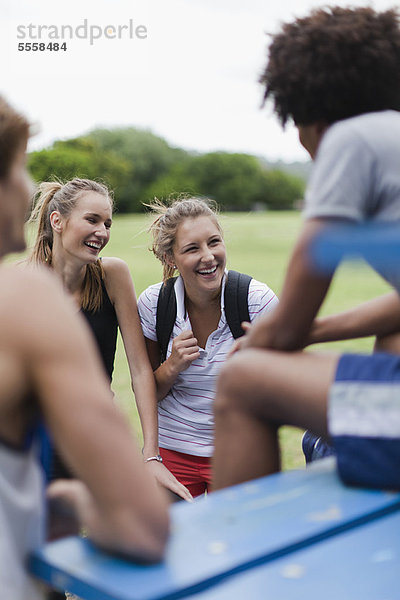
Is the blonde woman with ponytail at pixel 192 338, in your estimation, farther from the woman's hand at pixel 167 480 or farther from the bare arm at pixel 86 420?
the bare arm at pixel 86 420

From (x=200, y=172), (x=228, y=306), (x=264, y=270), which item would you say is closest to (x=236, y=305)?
(x=228, y=306)

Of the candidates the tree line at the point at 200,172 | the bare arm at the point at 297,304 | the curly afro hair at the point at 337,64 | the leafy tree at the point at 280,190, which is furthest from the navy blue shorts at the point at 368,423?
the leafy tree at the point at 280,190

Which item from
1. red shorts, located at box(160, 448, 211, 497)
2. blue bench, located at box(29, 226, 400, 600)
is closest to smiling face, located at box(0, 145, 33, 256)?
blue bench, located at box(29, 226, 400, 600)

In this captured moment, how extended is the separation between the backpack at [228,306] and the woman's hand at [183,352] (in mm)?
133

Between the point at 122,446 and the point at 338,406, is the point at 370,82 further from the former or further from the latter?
the point at 122,446

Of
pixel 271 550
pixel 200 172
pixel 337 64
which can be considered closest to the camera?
pixel 271 550

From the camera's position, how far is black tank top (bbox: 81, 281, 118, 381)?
12.3ft

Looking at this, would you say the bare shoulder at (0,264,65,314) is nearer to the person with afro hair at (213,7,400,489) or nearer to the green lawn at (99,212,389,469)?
the green lawn at (99,212,389,469)

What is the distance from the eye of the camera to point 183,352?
11.7ft

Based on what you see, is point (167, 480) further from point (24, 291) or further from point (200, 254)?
point (24, 291)

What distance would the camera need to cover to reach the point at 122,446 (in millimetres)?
1321

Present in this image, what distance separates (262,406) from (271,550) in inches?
17.9

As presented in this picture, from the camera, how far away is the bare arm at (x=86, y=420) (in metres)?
1.30

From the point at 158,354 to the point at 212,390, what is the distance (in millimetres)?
379
